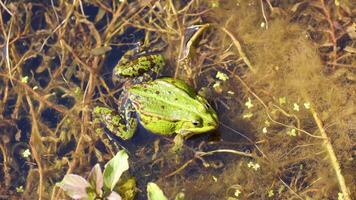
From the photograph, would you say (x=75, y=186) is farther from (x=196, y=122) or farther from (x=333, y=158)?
(x=333, y=158)

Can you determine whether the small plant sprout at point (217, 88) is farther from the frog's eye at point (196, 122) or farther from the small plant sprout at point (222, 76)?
the frog's eye at point (196, 122)

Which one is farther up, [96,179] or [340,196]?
[96,179]

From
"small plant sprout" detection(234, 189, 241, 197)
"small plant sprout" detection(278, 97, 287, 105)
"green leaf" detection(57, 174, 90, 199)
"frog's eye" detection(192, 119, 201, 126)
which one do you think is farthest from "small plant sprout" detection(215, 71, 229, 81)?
"green leaf" detection(57, 174, 90, 199)

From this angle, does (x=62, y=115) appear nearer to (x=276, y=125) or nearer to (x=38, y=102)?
(x=38, y=102)

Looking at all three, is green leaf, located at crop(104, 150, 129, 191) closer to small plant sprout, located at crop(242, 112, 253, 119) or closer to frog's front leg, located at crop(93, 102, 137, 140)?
frog's front leg, located at crop(93, 102, 137, 140)

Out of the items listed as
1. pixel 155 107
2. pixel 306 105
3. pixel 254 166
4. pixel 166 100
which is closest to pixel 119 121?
pixel 155 107

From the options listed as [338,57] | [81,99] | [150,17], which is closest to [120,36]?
[150,17]

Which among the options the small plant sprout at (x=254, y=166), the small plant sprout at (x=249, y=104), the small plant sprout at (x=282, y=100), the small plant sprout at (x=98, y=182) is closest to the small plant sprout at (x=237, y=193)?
the small plant sprout at (x=254, y=166)
